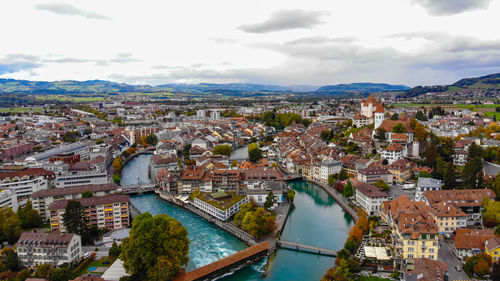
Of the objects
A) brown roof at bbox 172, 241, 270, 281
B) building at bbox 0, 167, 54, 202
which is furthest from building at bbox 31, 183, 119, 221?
brown roof at bbox 172, 241, 270, 281

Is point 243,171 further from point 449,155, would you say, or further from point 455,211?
point 449,155

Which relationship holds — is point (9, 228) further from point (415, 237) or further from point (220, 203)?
point (415, 237)

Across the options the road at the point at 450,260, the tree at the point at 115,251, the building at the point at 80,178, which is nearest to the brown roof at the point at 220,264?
the tree at the point at 115,251

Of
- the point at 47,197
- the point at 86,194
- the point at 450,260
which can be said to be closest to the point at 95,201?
the point at 86,194

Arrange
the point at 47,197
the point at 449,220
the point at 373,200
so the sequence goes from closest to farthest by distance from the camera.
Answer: the point at 449,220
the point at 373,200
the point at 47,197

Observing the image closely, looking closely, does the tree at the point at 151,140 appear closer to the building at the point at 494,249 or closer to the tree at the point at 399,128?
the tree at the point at 399,128

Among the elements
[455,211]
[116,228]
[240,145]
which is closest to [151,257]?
[116,228]

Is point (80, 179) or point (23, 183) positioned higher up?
point (23, 183)
